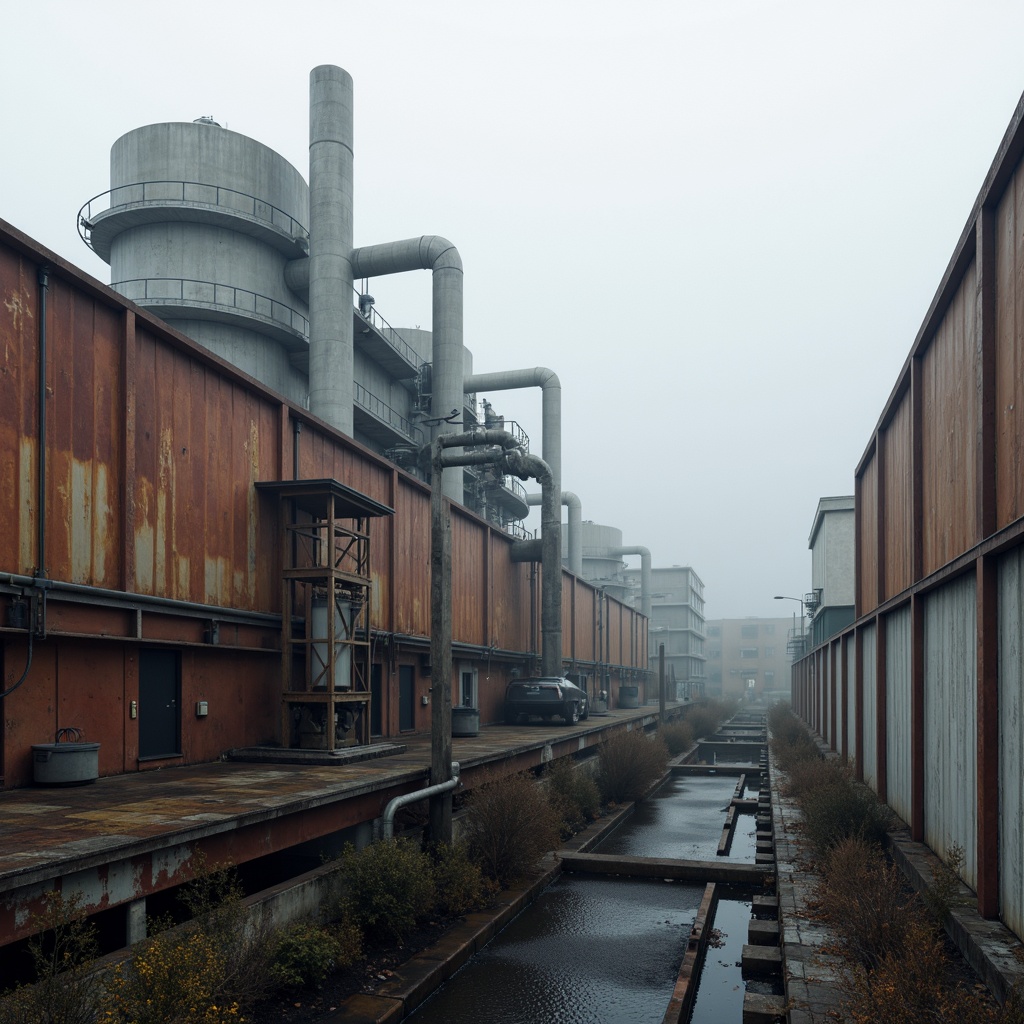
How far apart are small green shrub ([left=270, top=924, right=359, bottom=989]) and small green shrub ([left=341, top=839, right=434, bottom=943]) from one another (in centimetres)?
98

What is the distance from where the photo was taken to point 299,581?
14.8 metres

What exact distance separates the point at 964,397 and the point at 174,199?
819 inches

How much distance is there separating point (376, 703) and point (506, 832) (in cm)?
677

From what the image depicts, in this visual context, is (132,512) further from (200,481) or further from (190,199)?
(190,199)

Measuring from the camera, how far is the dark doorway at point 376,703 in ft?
59.0

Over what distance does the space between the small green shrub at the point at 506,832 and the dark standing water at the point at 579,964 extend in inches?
21.1

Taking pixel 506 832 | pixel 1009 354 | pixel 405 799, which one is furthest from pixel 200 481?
pixel 1009 354

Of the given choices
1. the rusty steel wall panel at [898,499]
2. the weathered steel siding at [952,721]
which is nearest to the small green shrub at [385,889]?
Answer: the weathered steel siding at [952,721]

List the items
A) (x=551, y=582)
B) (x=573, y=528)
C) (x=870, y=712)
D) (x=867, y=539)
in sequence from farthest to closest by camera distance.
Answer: (x=573, y=528), (x=551, y=582), (x=867, y=539), (x=870, y=712)

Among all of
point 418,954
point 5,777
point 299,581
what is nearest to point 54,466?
point 5,777

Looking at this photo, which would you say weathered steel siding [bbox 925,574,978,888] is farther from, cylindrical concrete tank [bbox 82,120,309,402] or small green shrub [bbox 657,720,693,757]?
small green shrub [bbox 657,720,693,757]

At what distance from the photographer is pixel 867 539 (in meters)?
17.5

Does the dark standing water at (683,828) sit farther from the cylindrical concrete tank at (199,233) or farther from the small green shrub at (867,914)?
the cylindrical concrete tank at (199,233)

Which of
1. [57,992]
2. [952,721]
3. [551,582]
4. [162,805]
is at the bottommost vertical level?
[57,992]
